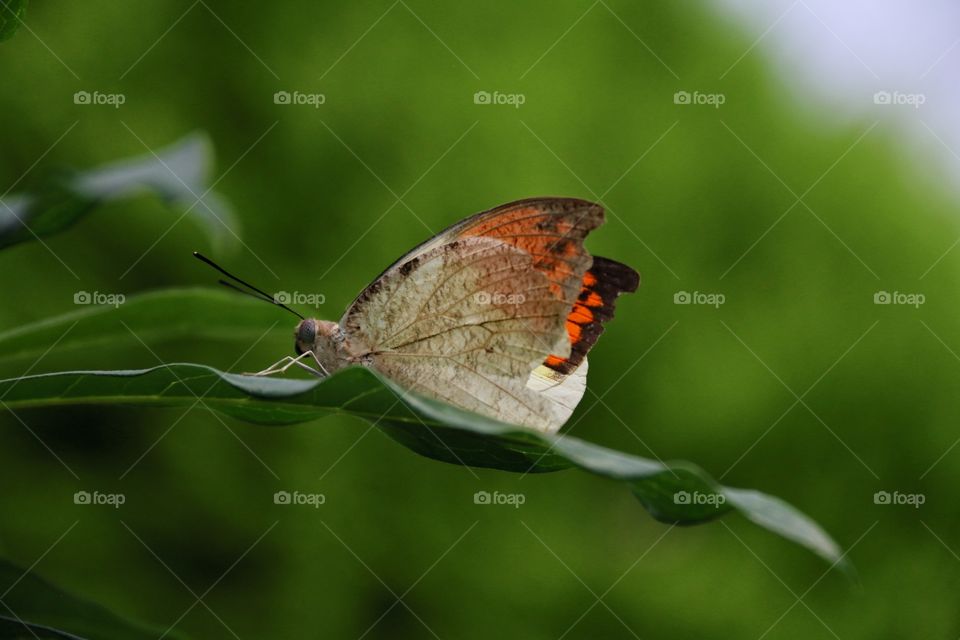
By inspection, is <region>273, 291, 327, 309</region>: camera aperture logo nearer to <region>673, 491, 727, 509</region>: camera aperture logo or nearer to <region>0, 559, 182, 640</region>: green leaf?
<region>0, 559, 182, 640</region>: green leaf

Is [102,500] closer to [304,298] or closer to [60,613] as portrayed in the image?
[304,298]

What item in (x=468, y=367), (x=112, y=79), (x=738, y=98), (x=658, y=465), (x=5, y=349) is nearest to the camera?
(x=658, y=465)

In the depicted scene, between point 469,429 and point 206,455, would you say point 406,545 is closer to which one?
point 206,455

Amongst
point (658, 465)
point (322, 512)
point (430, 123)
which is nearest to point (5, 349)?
point (658, 465)

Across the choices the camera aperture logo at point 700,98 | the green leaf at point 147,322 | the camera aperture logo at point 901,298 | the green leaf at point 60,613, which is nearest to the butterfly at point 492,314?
the green leaf at point 147,322

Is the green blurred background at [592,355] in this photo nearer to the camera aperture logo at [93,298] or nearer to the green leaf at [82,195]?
the camera aperture logo at [93,298]

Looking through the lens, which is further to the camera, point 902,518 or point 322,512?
point 902,518

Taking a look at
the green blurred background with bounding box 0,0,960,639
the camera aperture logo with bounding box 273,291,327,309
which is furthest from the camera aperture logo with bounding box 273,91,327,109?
the camera aperture logo with bounding box 273,291,327,309
